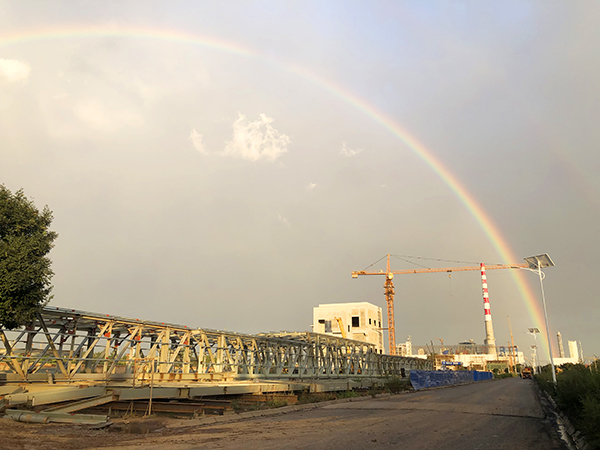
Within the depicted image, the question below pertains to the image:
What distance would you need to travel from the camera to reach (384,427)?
15023mm

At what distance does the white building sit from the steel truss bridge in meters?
60.0

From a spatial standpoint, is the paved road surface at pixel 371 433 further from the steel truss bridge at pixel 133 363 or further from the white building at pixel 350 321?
the white building at pixel 350 321

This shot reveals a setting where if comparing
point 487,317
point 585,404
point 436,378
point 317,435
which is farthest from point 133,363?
point 487,317

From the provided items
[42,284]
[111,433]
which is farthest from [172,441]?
[42,284]

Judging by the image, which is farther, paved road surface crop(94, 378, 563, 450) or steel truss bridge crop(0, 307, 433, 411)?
steel truss bridge crop(0, 307, 433, 411)

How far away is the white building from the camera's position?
102m

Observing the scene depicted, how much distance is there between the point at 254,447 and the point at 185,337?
59.6ft

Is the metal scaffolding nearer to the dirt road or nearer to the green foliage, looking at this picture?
the dirt road

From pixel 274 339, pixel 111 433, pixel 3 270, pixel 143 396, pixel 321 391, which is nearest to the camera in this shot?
pixel 111 433

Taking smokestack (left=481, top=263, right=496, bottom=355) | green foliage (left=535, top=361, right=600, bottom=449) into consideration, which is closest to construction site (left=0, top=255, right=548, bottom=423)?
green foliage (left=535, top=361, right=600, bottom=449)

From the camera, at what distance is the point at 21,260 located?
63.0ft

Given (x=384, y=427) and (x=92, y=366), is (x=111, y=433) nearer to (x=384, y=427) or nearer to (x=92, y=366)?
(x=384, y=427)

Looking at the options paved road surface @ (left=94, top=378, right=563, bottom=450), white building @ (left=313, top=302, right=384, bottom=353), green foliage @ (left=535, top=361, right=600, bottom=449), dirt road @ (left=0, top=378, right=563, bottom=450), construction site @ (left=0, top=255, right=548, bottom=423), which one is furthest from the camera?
white building @ (left=313, top=302, right=384, bottom=353)

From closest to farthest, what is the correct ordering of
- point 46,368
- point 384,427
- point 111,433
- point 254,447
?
point 254,447 → point 111,433 → point 384,427 → point 46,368
